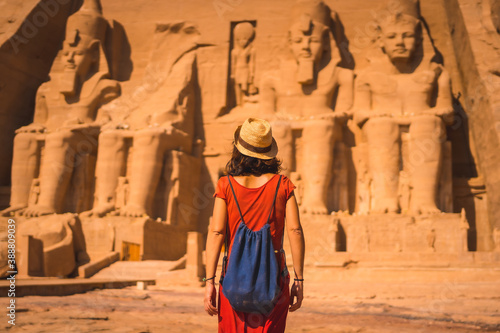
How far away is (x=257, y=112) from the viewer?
14320 millimetres

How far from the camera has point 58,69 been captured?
1513cm

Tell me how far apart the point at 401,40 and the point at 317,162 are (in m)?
3.07

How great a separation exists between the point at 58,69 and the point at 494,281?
10767 millimetres

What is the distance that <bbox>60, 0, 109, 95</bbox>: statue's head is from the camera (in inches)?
577

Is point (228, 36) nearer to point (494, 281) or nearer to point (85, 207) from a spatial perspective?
point (85, 207)

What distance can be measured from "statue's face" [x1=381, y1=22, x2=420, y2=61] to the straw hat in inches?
435

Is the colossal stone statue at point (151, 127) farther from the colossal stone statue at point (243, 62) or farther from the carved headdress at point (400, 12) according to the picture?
the carved headdress at point (400, 12)

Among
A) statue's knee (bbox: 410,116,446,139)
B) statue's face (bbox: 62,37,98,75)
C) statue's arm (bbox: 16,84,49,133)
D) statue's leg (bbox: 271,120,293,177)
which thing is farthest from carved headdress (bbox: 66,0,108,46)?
statue's knee (bbox: 410,116,446,139)

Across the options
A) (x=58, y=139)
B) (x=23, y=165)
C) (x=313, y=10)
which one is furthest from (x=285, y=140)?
(x=23, y=165)

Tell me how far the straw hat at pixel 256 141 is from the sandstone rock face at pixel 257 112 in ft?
29.3

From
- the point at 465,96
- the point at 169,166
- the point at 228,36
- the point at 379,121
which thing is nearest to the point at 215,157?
the point at 169,166

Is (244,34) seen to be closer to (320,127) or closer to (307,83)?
(307,83)

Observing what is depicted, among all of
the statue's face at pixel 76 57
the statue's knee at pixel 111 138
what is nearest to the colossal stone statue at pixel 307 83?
the statue's knee at pixel 111 138

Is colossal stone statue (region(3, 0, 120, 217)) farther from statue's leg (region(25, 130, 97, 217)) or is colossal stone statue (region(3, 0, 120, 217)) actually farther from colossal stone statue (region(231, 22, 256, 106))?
colossal stone statue (region(231, 22, 256, 106))
